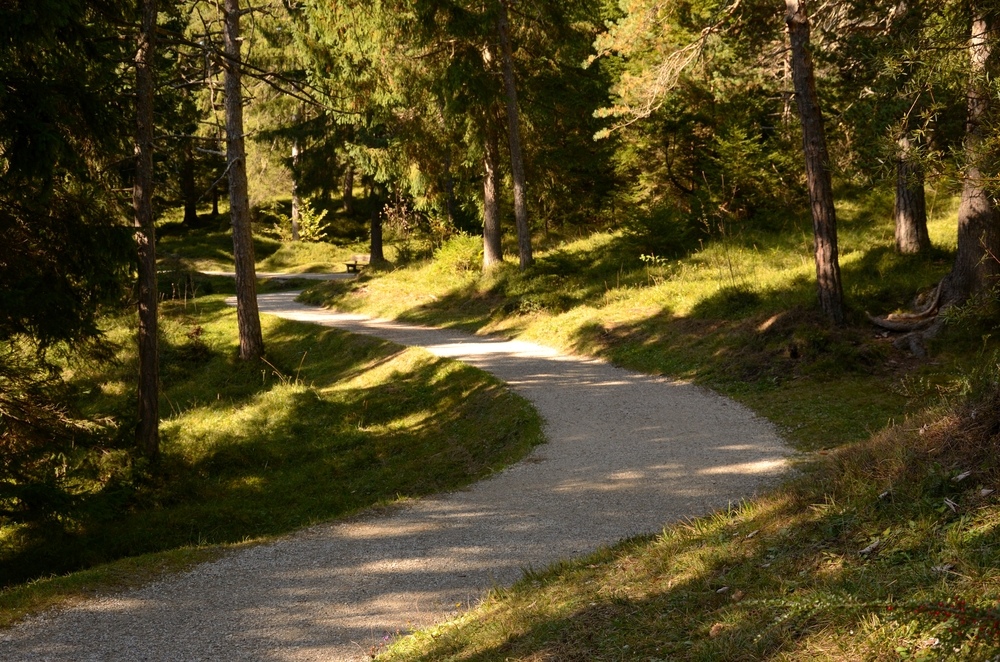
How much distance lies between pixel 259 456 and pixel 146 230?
3.51m

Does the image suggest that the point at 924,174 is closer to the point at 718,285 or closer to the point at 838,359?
the point at 838,359

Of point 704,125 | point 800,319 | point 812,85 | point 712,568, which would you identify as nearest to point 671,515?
point 712,568

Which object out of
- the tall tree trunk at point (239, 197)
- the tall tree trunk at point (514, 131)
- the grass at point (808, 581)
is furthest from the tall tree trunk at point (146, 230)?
the tall tree trunk at point (514, 131)

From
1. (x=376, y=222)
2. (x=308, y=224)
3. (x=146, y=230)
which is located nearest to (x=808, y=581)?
(x=146, y=230)

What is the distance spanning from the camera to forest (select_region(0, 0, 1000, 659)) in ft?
24.2

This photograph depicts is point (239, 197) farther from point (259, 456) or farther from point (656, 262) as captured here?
point (656, 262)

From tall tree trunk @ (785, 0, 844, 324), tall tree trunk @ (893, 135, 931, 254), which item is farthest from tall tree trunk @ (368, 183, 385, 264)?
tall tree trunk @ (785, 0, 844, 324)

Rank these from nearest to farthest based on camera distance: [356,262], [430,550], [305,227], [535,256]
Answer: [430,550]
[535,256]
[356,262]
[305,227]

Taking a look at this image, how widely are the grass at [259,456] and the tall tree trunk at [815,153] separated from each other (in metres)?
4.76

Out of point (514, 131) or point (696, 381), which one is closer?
point (696, 381)

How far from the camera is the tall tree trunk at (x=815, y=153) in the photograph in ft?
38.5

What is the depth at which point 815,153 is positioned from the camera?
1177 centimetres

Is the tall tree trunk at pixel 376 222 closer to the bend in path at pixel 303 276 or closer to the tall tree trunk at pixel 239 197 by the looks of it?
the bend in path at pixel 303 276

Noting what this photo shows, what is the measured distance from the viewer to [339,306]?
24766mm
